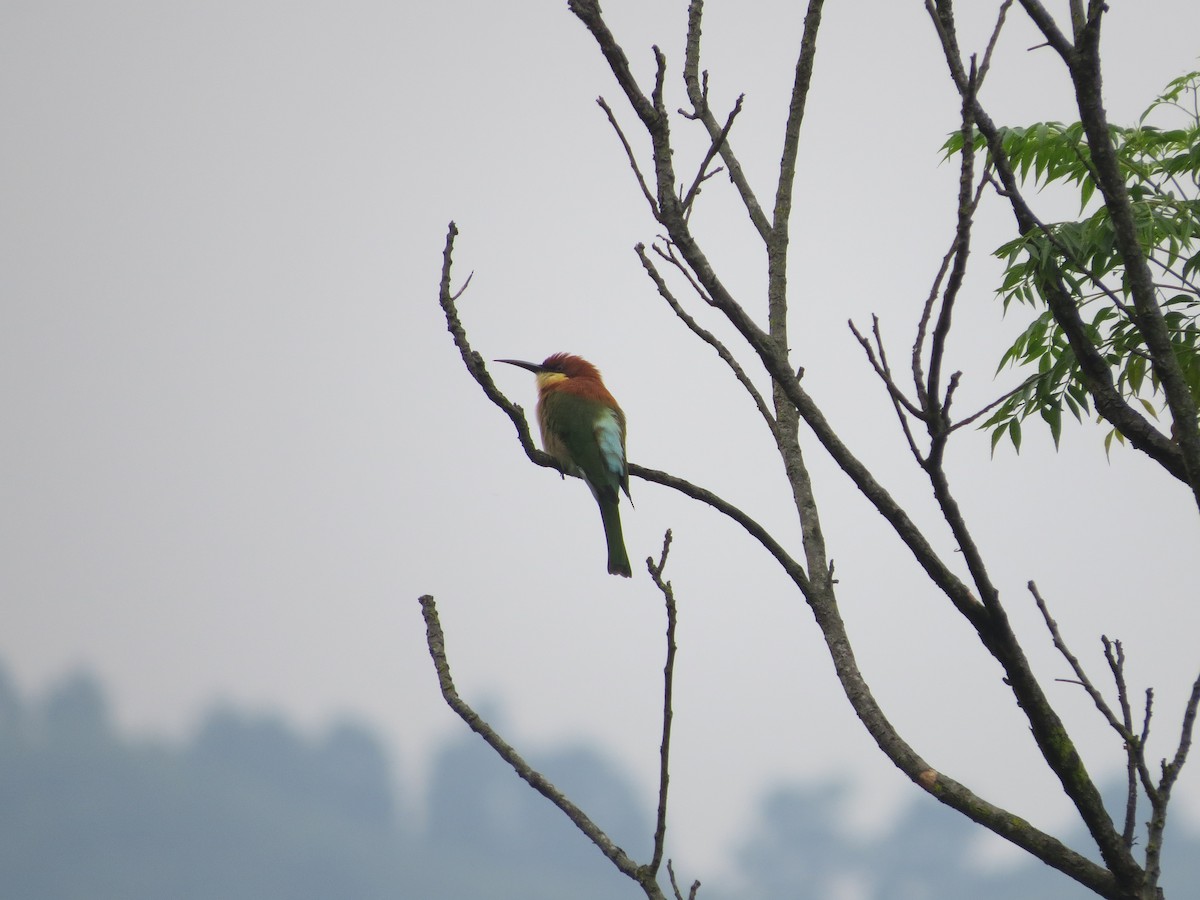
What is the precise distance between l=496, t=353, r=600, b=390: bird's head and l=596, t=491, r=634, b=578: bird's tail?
130cm

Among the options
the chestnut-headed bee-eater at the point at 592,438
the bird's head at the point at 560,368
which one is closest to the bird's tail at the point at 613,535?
the chestnut-headed bee-eater at the point at 592,438

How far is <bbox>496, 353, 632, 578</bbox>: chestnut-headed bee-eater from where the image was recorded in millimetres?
6602

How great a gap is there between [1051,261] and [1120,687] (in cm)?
136

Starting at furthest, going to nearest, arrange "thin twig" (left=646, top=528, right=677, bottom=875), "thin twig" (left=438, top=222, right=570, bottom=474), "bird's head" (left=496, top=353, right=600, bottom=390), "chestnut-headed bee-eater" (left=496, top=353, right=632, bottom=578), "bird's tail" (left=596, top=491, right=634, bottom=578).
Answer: "bird's head" (left=496, top=353, right=600, bottom=390), "chestnut-headed bee-eater" (left=496, top=353, right=632, bottom=578), "bird's tail" (left=596, top=491, right=634, bottom=578), "thin twig" (left=438, top=222, right=570, bottom=474), "thin twig" (left=646, top=528, right=677, bottom=875)

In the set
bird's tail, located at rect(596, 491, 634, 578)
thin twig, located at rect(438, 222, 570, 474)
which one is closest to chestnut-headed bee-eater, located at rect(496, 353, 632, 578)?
bird's tail, located at rect(596, 491, 634, 578)

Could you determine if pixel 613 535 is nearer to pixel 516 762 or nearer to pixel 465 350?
pixel 465 350

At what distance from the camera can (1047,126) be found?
4.20 metres

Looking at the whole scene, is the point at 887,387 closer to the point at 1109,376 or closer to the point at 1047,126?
the point at 1109,376

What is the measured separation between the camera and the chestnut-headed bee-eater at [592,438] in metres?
6.60

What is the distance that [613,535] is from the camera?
657 centimetres

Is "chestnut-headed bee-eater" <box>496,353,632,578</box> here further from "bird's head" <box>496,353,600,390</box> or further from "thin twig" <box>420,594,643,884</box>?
"thin twig" <box>420,594,643,884</box>

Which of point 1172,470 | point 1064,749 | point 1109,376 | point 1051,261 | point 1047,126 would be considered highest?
point 1047,126

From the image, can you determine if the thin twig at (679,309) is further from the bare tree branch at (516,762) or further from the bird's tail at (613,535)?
the bird's tail at (613,535)

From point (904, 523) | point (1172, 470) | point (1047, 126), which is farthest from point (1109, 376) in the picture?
point (1047, 126)
